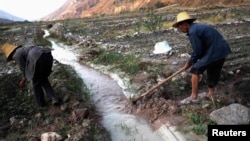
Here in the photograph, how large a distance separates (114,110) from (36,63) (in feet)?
5.63

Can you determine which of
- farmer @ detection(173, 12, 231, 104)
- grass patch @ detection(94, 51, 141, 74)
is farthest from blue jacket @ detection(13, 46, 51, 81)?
grass patch @ detection(94, 51, 141, 74)

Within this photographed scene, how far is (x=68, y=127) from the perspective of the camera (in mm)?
5109

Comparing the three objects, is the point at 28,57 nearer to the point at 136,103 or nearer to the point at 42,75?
the point at 42,75

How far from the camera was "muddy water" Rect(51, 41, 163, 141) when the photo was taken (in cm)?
504

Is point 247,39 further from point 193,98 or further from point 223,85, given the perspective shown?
point 193,98

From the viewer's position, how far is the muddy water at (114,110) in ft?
16.5

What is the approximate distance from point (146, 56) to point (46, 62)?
438cm

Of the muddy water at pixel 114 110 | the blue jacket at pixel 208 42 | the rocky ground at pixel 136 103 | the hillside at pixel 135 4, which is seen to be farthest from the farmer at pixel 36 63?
the hillside at pixel 135 4

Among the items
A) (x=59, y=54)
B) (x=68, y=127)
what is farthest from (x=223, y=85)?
(x=59, y=54)

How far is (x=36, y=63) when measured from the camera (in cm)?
548

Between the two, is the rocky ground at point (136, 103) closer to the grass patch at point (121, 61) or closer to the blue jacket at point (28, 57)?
the grass patch at point (121, 61)

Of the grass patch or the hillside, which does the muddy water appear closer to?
the grass patch

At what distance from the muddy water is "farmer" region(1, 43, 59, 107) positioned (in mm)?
1046

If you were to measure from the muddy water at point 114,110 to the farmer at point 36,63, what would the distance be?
1.05 metres
